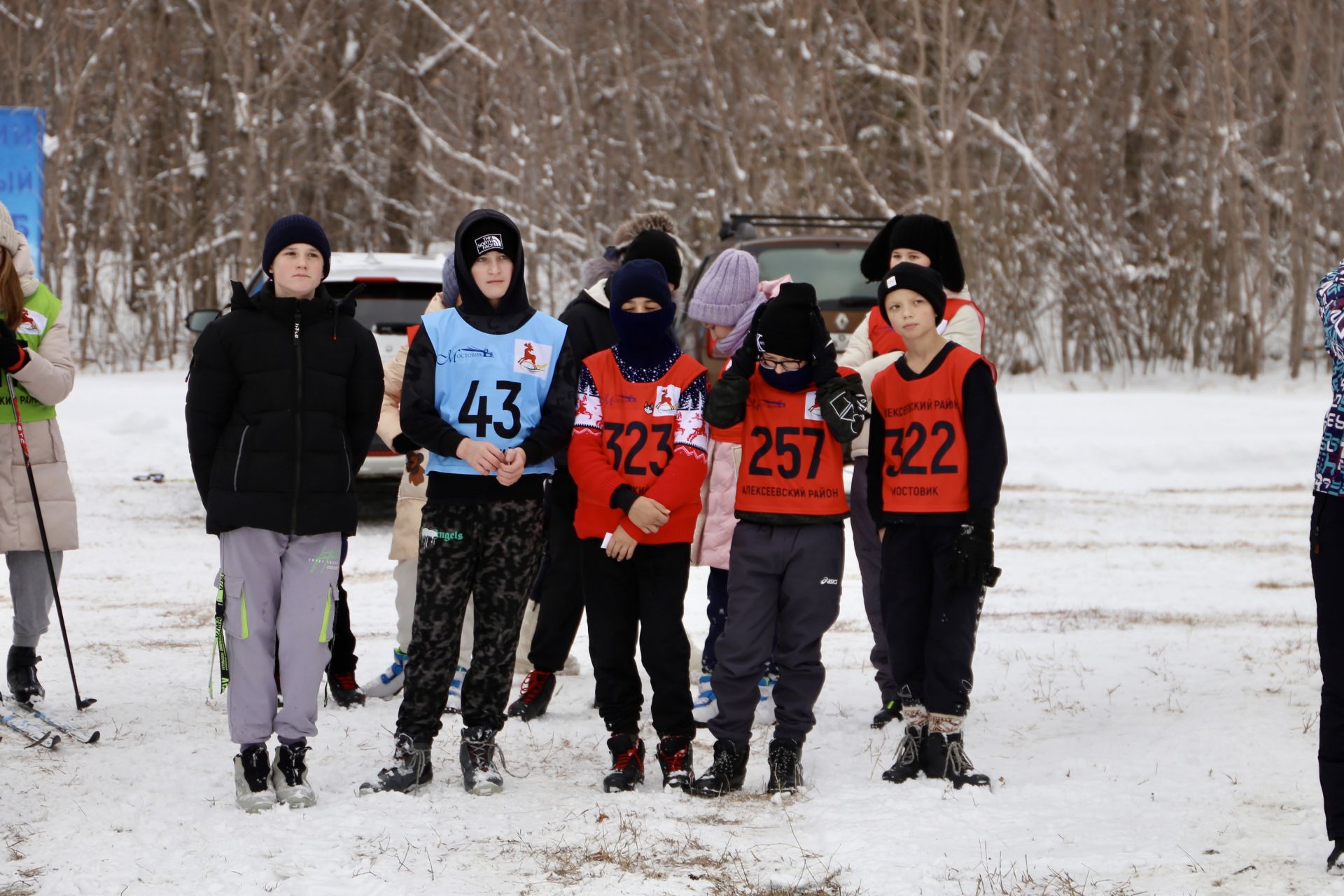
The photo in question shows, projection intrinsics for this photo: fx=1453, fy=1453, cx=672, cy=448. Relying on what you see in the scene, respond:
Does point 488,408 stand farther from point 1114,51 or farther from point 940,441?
point 1114,51

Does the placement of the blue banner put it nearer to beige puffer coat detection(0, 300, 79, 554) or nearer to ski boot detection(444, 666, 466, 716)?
beige puffer coat detection(0, 300, 79, 554)

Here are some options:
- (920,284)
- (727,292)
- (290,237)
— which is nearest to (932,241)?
(920,284)

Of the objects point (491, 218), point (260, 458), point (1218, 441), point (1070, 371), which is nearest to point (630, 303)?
point (491, 218)

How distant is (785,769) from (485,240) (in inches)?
78.9

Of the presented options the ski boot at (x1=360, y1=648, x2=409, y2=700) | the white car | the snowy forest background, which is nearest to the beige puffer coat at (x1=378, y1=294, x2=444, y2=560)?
the ski boot at (x1=360, y1=648, x2=409, y2=700)

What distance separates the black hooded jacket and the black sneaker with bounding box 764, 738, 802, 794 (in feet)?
3.83

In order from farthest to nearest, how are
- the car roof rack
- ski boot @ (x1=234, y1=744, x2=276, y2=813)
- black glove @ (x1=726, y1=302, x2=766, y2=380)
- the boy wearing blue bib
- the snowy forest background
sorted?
1. the snowy forest background
2. the car roof rack
3. black glove @ (x1=726, y1=302, x2=766, y2=380)
4. the boy wearing blue bib
5. ski boot @ (x1=234, y1=744, x2=276, y2=813)

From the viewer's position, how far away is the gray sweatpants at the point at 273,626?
4.52m

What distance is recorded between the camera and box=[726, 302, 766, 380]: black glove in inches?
189

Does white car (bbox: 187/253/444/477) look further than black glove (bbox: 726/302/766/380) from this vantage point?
Yes

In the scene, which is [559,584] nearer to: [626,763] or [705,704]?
[705,704]

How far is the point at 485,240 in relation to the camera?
478 centimetres

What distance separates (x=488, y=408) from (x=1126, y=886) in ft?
7.81

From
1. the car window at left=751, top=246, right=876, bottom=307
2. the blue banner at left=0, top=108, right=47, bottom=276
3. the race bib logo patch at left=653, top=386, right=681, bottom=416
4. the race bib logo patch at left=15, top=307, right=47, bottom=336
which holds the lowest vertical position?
the race bib logo patch at left=653, top=386, right=681, bottom=416
